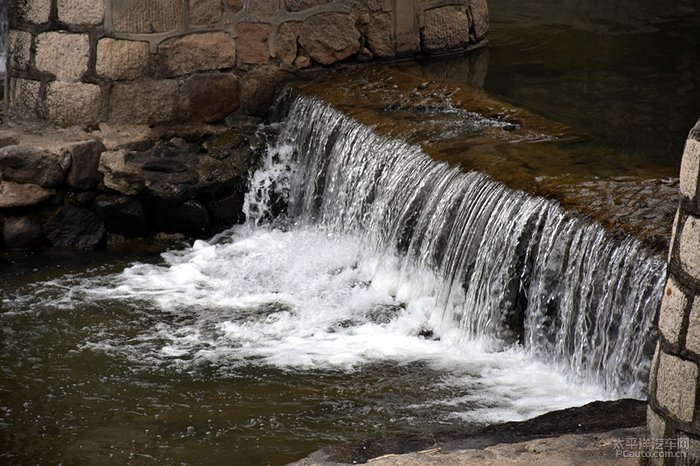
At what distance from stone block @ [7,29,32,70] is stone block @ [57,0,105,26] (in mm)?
286

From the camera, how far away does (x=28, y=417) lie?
16.2 ft

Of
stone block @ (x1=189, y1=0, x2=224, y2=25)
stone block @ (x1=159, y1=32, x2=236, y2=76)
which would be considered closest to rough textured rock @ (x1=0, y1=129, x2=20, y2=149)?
stone block @ (x1=159, y1=32, x2=236, y2=76)

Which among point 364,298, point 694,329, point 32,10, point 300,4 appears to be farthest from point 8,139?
point 694,329

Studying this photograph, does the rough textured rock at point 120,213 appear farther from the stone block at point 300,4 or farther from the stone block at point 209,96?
the stone block at point 300,4

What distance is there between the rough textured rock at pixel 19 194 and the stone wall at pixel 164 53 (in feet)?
1.86

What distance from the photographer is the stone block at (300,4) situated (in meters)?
7.66

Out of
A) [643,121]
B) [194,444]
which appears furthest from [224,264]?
[643,121]

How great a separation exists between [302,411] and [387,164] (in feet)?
6.75

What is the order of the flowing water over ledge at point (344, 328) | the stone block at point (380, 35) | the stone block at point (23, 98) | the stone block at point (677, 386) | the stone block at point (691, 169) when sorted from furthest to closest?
1. the stone block at point (380, 35)
2. the stone block at point (23, 98)
3. the flowing water over ledge at point (344, 328)
4. the stone block at point (677, 386)
5. the stone block at point (691, 169)

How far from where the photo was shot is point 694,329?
335cm

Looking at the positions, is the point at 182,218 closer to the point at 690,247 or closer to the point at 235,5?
the point at 235,5

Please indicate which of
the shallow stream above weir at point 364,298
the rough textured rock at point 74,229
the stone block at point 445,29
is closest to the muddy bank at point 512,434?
the shallow stream above weir at point 364,298

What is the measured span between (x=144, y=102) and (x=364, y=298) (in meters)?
2.26

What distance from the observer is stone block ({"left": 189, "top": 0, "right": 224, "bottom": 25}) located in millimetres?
7410
